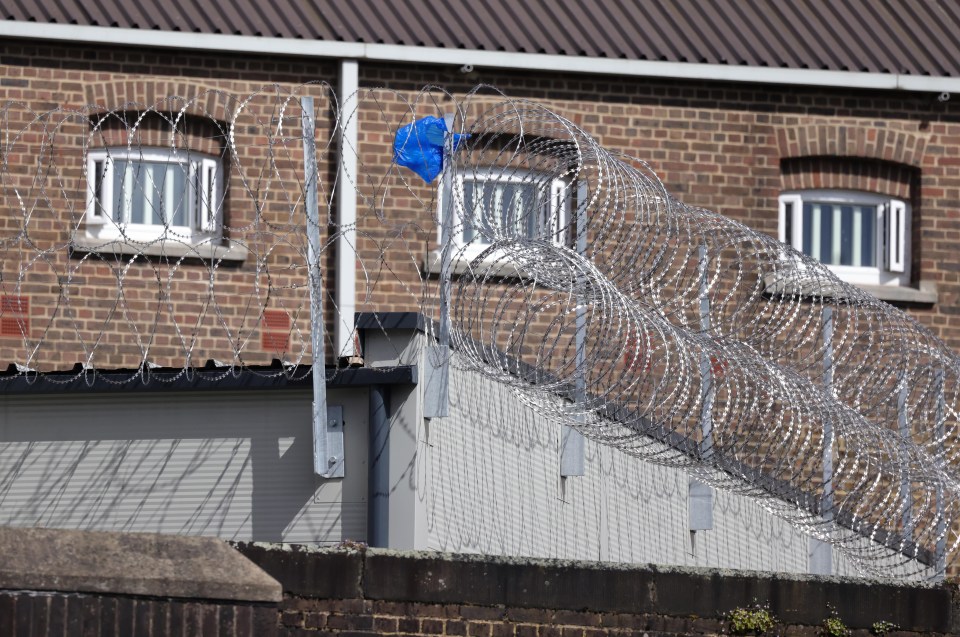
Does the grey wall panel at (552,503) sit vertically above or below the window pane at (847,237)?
below

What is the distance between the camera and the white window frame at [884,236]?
56.2ft

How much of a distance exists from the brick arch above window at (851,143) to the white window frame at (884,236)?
0.36 metres

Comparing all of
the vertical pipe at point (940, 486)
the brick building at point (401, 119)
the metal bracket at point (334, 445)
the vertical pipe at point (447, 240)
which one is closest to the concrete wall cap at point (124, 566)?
the vertical pipe at point (447, 240)

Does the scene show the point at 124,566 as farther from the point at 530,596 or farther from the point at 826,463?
the point at 826,463

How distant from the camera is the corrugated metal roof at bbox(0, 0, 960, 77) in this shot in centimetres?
1595

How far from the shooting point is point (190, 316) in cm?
1580

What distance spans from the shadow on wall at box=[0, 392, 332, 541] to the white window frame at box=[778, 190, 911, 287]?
7.26 meters

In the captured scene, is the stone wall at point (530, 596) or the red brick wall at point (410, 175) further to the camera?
the red brick wall at point (410, 175)

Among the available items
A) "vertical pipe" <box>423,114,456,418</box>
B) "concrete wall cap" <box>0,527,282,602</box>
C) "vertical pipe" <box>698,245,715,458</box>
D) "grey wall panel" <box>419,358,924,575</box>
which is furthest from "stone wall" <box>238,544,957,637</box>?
"vertical pipe" <box>423,114,456,418</box>

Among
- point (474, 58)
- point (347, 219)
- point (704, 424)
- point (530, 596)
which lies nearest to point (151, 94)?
point (347, 219)

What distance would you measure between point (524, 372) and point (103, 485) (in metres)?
2.51

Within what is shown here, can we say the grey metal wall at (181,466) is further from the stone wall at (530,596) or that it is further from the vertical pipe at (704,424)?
the stone wall at (530,596)

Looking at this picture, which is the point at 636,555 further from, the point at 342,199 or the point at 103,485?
the point at 342,199

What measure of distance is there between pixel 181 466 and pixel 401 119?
18.4 feet
